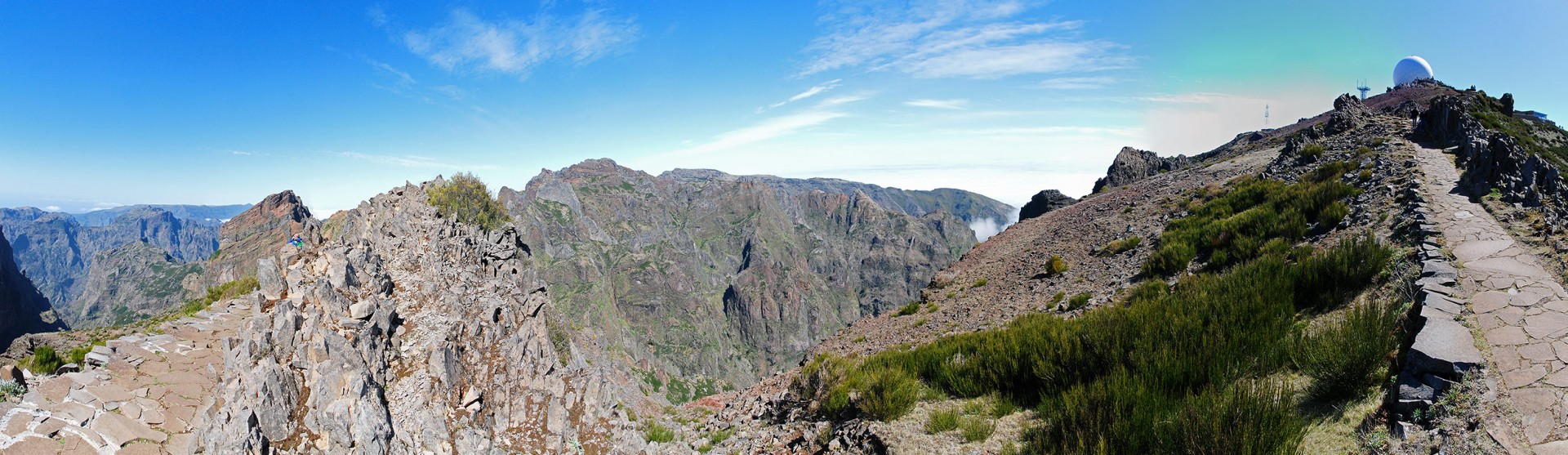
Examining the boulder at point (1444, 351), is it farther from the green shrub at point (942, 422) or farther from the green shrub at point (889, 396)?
the green shrub at point (889, 396)

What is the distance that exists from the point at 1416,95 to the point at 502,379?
277 feet

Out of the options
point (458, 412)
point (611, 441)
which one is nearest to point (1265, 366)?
point (611, 441)

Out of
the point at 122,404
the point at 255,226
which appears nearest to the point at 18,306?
the point at 255,226

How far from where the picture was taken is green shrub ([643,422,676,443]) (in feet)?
37.0

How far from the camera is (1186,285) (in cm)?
1245

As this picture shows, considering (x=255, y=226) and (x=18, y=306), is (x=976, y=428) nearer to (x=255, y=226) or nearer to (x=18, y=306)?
(x=255, y=226)

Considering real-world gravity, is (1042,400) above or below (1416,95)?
below

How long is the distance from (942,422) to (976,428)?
2.02ft

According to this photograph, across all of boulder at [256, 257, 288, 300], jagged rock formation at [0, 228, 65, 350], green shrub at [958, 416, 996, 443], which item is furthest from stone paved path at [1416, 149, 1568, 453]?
jagged rock formation at [0, 228, 65, 350]

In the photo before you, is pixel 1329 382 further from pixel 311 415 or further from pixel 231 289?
pixel 231 289

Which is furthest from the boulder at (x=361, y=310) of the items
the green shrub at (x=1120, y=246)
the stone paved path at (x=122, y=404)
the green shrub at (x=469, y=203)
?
the green shrub at (x=469, y=203)

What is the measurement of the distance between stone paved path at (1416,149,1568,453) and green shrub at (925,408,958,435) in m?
4.94

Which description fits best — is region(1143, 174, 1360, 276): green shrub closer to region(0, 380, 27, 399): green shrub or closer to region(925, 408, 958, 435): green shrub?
region(925, 408, 958, 435): green shrub

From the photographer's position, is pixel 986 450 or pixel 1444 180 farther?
pixel 1444 180
